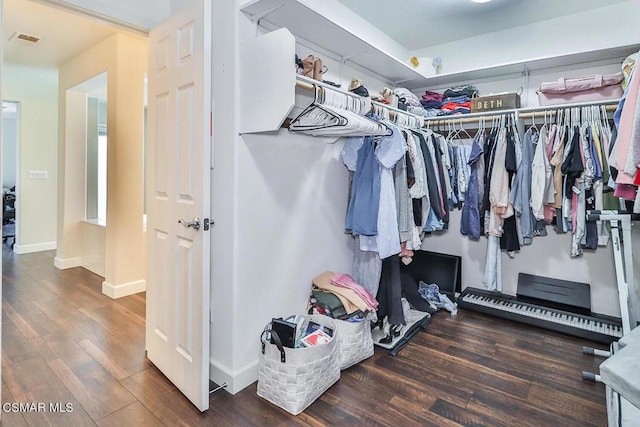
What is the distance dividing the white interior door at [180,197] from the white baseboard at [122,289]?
1536 millimetres

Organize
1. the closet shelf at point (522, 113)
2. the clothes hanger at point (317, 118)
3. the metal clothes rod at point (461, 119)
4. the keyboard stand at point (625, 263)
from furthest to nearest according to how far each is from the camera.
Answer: the metal clothes rod at point (461, 119)
the closet shelf at point (522, 113)
the keyboard stand at point (625, 263)
the clothes hanger at point (317, 118)

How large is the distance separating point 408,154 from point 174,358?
1.90 meters

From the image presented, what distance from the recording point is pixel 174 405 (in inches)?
75.0

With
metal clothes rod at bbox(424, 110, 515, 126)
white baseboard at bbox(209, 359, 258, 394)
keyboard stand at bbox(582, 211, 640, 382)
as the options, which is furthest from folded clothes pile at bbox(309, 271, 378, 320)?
metal clothes rod at bbox(424, 110, 515, 126)

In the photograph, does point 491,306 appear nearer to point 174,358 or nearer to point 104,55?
point 174,358

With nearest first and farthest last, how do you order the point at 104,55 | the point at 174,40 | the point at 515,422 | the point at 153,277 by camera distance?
the point at 515,422, the point at 174,40, the point at 153,277, the point at 104,55

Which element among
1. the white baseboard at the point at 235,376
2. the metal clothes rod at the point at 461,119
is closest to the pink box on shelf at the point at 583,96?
the metal clothes rod at the point at 461,119

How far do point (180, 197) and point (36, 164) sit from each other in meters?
5.19

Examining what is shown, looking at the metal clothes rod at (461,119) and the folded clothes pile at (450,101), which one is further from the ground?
the folded clothes pile at (450,101)

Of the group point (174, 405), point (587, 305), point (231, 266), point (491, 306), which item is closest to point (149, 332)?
point (174, 405)

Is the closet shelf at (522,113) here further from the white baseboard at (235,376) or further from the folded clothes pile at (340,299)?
the white baseboard at (235,376)

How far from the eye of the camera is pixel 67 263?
462 centimetres

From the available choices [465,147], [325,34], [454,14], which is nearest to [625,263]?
[465,147]

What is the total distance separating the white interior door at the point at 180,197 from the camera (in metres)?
1.80
